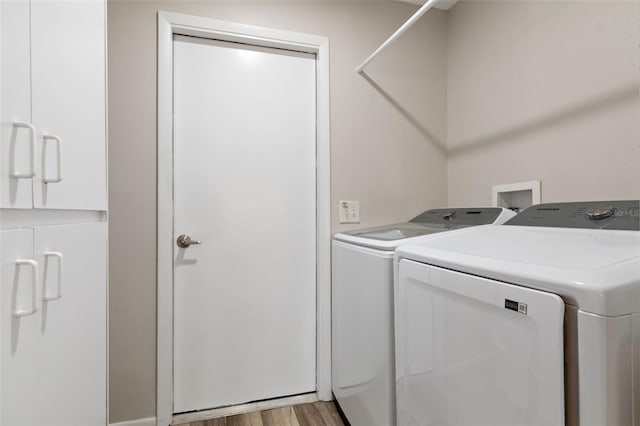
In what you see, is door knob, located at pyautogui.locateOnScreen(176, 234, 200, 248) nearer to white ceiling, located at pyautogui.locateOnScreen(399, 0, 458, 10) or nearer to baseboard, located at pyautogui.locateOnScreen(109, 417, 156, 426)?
baseboard, located at pyautogui.locateOnScreen(109, 417, 156, 426)

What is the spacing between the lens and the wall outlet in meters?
1.86

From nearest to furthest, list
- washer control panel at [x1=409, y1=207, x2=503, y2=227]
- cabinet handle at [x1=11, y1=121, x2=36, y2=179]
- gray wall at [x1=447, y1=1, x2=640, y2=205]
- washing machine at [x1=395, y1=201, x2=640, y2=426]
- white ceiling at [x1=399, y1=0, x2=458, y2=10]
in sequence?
washing machine at [x1=395, y1=201, x2=640, y2=426]
cabinet handle at [x1=11, y1=121, x2=36, y2=179]
gray wall at [x1=447, y1=1, x2=640, y2=205]
washer control panel at [x1=409, y1=207, x2=503, y2=227]
white ceiling at [x1=399, y1=0, x2=458, y2=10]

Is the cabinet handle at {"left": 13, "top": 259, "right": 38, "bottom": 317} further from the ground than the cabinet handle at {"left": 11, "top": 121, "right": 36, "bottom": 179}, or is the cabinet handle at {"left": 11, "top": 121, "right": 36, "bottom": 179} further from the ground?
the cabinet handle at {"left": 11, "top": 121, "right": 36, "bottom": 179}

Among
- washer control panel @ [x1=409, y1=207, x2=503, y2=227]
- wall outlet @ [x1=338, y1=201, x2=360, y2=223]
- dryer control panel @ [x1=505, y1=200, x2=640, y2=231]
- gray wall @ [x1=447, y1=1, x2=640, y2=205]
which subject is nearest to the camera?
dryer control panel @ [x1=505, y1=200, x2=640, y2=231]

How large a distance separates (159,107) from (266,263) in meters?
0.99

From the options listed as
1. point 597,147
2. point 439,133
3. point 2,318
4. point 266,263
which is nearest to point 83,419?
point 2,318

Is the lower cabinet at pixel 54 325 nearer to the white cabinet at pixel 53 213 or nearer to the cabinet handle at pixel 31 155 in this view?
the white cabinet at pixel 53 213

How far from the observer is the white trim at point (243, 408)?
1630 millimetres

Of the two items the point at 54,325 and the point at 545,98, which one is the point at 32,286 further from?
the point at 545,98

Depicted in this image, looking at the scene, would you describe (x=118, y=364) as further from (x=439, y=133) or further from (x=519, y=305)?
(x=439, y=133)

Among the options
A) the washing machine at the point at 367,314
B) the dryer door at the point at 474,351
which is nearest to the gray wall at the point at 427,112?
the washing machine at the point at 367,314

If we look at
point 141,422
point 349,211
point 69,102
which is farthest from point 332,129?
point 141,422

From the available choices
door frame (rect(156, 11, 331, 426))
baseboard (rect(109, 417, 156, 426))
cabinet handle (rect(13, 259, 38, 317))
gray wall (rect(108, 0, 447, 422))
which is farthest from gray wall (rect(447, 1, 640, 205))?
baseboard (rect(109, 417, 156, 426))

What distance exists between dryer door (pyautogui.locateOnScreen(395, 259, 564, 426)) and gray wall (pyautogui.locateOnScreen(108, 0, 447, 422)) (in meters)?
0.92
